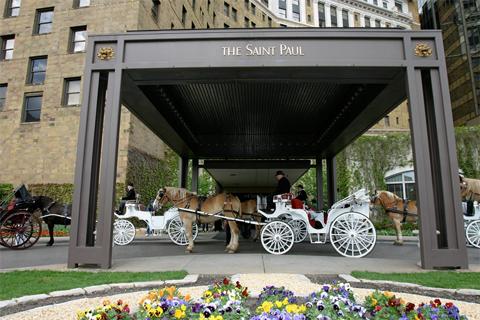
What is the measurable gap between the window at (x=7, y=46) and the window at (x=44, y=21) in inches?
A: 84.2

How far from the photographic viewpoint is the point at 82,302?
3850mm

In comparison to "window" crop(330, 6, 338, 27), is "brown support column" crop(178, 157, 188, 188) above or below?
below

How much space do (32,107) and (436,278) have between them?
77.9 feet

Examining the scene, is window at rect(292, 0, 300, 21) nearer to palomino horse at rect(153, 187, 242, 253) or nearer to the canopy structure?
the canopy structure

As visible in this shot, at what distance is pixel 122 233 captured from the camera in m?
11.6

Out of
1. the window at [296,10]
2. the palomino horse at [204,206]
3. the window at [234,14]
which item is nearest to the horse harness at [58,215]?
the palomino horse at [204,206]

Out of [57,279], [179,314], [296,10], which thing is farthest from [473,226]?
[296,10]

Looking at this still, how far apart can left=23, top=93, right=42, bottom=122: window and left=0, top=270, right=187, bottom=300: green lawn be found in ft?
60.9

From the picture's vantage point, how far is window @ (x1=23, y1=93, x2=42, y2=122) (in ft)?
69.9

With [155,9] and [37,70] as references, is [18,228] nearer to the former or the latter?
[37,70]

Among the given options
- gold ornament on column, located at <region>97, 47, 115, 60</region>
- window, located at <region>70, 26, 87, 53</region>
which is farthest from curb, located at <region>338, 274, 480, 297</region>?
window, located at <region>70, 26, 87, 53</region>

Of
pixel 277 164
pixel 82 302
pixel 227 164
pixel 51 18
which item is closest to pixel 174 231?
pixel 227 164

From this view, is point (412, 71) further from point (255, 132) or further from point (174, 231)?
point (174, 231)

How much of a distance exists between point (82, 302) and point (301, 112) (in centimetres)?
856
